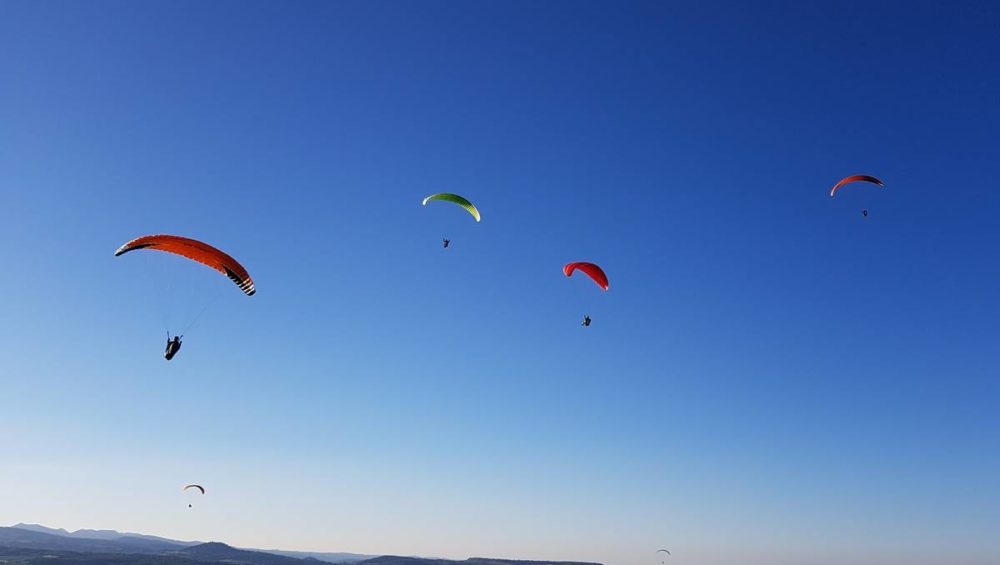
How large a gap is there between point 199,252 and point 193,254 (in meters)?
0.51

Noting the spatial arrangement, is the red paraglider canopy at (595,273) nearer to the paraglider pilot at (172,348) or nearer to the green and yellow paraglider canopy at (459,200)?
the green and yellow paraglider canopy at (459,200)

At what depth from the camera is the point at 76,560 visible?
18375 cm

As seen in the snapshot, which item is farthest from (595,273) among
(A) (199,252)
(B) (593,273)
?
(A) (199,252)

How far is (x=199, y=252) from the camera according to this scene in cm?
3108

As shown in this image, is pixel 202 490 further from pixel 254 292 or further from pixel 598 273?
pixel 598 273

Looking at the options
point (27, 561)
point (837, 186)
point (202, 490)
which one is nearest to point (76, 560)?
point (27, 561)

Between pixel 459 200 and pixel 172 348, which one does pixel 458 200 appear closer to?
pixel 459 200

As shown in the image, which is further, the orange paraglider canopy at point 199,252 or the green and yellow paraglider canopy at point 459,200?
the green and yellow paraglider canopy at point 459,200

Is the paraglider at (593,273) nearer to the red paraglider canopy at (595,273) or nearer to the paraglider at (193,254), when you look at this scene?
the red paraglider canopy at (595,273)

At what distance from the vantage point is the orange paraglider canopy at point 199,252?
29906 mm

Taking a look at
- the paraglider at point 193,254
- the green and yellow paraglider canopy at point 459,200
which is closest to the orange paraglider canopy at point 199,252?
the paraglider at point 193,254

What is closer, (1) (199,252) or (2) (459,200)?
(1) (199,252)

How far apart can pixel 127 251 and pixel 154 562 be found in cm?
20543

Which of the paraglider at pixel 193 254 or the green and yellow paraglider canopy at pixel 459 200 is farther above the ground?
the green and yellow paraglider canopy at pixel 459 200
